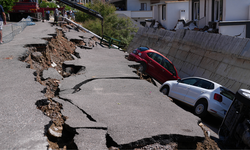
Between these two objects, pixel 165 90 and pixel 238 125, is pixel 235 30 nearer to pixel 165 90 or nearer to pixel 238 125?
pixel 165 90

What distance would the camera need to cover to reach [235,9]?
1836 centimetres

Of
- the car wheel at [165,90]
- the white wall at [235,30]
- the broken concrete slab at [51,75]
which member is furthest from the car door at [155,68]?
the white wall at [235,30]

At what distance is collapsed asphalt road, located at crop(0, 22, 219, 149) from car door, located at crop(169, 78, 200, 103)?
284cm

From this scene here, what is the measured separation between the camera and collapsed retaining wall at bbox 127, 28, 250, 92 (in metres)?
13.0

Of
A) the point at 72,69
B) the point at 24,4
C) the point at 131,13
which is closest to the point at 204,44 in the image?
the point at 72,69

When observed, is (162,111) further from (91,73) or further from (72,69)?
(72,69)

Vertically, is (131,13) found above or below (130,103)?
above

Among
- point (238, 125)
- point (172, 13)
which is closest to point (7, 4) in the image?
point (172, 13)

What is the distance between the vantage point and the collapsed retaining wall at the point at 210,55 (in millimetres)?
12992

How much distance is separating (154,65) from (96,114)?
29.4ft

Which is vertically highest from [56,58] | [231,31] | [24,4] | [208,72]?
[24,4]

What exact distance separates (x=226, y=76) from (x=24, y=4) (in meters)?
22.3

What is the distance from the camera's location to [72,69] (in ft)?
36.0

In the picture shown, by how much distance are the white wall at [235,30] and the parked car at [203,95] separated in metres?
8.60
